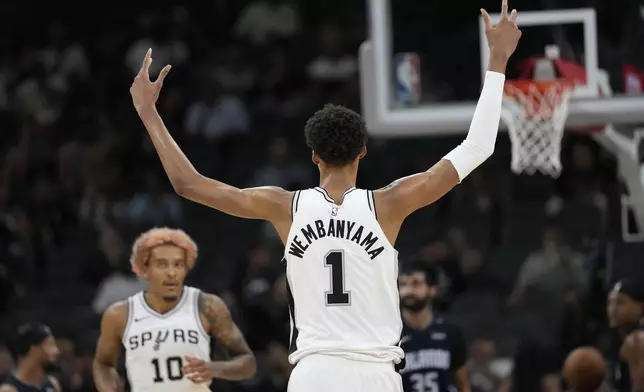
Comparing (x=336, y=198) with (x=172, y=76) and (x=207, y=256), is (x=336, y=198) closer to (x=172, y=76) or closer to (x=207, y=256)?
(x=207, y=256)

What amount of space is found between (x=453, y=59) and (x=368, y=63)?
122 centimetres

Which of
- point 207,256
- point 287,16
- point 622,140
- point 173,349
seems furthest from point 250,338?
point 287,16

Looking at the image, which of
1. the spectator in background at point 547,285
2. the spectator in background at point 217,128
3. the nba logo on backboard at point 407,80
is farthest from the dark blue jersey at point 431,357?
the spectator in background at point 217,128

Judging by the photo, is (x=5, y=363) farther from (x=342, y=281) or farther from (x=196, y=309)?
(x=342, y=281)

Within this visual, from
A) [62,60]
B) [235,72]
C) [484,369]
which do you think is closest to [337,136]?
[484,369]

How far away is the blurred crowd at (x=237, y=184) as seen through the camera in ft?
38.4

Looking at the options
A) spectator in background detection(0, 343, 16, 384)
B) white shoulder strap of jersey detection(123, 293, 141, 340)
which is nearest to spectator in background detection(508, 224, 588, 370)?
spectator in background detection(0, 343, 16, 384)

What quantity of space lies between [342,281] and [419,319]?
316 cm

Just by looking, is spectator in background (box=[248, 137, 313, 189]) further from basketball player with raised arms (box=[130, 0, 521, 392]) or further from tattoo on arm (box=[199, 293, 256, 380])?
basketball player with raised arms (box=[130, 0, 521, 392])

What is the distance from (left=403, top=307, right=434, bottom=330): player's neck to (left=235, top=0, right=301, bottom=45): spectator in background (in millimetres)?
9259

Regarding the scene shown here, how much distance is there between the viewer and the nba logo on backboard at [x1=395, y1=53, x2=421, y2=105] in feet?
29.5

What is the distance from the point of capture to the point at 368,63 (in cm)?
882

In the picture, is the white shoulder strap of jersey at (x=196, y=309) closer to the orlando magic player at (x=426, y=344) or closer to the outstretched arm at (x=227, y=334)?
the outstretched arm at (x=227, y=334)

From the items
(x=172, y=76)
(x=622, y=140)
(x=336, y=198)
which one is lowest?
(x=336, y=198)
